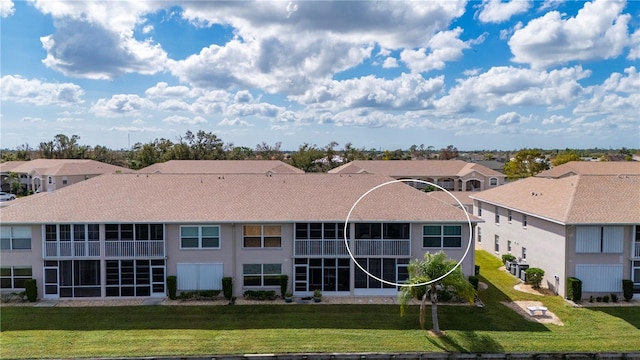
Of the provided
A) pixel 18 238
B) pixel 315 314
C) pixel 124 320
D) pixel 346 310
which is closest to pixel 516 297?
pixel 346 310

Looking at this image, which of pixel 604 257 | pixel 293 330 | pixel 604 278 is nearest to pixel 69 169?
pixel 293 330

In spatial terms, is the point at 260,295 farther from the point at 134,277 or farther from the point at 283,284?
the point at 134,277

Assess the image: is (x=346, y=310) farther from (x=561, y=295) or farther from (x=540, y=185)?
(x=540, y=185)

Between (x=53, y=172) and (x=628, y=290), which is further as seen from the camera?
(x=53, y=172)

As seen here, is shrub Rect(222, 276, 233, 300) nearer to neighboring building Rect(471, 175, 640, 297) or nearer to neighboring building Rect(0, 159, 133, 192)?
neighboring building Rect(471, 175, 640, 297)

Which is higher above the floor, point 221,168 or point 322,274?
point 221,168

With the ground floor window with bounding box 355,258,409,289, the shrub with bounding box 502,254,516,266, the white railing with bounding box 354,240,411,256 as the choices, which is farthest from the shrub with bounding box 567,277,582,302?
the ground floor window with bounding box 355,258,409,289
